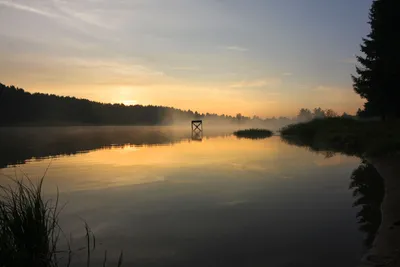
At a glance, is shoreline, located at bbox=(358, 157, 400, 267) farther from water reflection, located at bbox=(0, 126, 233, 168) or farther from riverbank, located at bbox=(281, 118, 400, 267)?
water reflection, located at bbox=(0, 126, 233, 168)

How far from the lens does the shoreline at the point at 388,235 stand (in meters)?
6.83

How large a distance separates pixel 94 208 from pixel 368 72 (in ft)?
132

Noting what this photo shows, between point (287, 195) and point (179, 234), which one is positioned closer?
point (179, 234)

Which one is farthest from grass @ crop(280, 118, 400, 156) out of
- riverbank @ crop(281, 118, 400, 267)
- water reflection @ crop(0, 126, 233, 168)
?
water reflection @ crop(0, 126, 233, 168)

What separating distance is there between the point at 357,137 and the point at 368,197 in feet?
80.2

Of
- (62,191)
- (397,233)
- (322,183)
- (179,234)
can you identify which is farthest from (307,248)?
(62,191)

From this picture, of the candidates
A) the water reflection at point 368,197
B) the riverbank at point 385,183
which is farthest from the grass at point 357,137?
the water reflection at point 368,197

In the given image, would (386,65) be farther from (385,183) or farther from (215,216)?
(215,216)

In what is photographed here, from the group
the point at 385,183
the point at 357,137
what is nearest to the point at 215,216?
the point at 385,183

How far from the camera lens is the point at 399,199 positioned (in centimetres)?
1116

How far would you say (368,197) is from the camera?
Answer: 13008 mm

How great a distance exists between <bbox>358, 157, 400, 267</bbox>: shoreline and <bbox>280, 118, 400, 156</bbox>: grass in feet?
30.9

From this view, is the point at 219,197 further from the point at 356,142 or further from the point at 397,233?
the point at 356,142

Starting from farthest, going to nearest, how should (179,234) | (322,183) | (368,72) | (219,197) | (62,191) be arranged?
1. (368,72)
2. (322,183)
3. (62,191)
4. (219,197)
5. (179,234)
